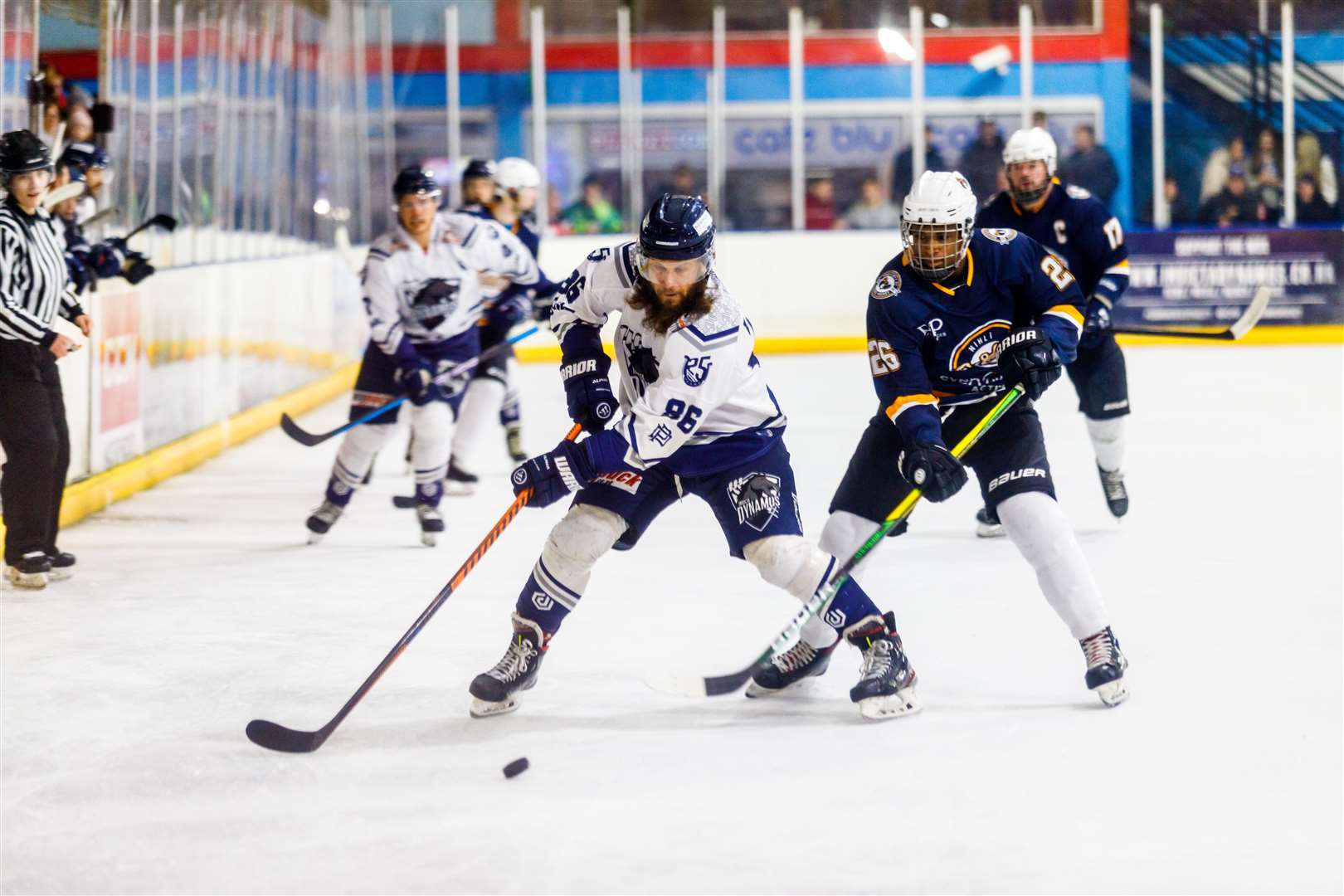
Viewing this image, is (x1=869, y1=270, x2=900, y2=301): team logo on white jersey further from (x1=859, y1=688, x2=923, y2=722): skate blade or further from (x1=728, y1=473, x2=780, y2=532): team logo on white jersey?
(x1=859, y1=688, x2=923, y2=722): skate blade

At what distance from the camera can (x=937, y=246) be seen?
317 centimetres

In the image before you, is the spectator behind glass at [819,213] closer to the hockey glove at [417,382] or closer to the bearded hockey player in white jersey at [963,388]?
the hockey glove at [417,382]

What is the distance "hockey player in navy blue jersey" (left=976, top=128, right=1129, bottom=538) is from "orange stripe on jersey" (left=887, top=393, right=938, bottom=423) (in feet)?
6.00

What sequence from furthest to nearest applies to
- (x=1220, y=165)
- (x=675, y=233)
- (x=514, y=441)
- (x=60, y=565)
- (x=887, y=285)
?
1. (x=1220, y=165)
2. (x=514, y=441)
3. (x=60, y=565)
4. (x=887, y=285)
5. (x=675, y=233)

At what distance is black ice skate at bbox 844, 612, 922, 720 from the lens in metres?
3.09

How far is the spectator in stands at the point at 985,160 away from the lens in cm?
1084

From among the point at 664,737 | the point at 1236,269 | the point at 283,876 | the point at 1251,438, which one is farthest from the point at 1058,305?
the point at 1236,269

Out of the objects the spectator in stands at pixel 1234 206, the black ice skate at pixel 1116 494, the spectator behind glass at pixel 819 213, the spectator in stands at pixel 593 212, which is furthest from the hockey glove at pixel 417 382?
the spectator in stands at pixel 1234 206

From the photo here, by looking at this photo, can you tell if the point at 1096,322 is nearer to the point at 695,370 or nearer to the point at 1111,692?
the point at 1111,692

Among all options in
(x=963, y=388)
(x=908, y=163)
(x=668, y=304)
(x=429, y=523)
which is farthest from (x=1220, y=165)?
(x=668, y=304)

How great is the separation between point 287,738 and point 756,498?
0.89 metres

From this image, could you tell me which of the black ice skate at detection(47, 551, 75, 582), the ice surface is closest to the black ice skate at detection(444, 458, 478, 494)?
the ice surface

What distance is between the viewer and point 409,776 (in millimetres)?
2807

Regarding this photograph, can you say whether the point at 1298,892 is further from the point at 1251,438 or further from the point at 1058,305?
the point at 1251,438
